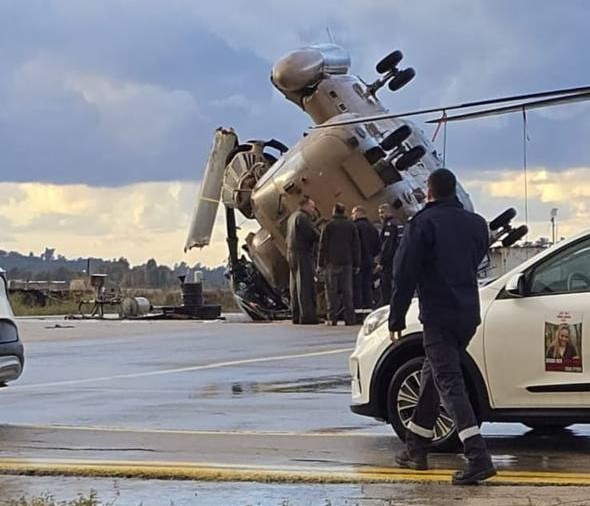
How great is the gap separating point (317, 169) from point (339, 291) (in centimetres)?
278

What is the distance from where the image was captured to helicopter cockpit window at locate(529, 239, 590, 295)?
937 centimetres

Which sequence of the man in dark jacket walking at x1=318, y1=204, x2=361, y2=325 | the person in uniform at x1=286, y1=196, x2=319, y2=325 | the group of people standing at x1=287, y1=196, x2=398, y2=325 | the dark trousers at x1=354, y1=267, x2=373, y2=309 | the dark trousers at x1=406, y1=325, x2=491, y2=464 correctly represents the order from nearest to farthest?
the dark trousers at x1=406, y1=325, x2=491, y2=464 < the man in dark jacket walking at x1=318, y1=204, x2=361, y2=325 < the group of people standing at x1=287, y1=196, x2=398, y2=325 < the person in uniform at x1=286, y1=196, x2=319, y2=325 < the dark trousers at x1=354, y1=267, x2=373, y2=309

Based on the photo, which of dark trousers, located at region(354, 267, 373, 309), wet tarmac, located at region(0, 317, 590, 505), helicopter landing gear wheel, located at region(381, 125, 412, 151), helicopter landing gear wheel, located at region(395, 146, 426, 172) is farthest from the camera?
helicopter landing gear wheel, located at region(395, 146, 426, 172)

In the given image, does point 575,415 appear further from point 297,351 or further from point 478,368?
point 297,351

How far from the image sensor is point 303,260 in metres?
23.3

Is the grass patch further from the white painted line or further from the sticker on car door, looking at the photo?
the white painted line

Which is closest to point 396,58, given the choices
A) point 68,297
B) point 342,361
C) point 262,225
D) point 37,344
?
point 262,225

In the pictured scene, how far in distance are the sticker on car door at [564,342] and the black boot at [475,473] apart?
1293 millimetres

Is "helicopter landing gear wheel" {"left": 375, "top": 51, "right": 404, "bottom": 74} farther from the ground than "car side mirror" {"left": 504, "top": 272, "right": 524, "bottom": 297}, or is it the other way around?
"helicopter landing gear wheel" {"left": 375, "top": 51, "right": 404, "bottom": 74}

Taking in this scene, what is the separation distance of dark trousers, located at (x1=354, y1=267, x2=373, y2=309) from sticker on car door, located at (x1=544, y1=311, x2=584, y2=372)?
14192mm

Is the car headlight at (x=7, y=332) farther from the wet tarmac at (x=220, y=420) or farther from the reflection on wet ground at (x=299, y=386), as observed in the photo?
the reflection on wet ground at (x=299, y=386)

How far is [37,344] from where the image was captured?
20.9 meters

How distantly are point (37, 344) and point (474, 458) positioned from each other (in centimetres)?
1379

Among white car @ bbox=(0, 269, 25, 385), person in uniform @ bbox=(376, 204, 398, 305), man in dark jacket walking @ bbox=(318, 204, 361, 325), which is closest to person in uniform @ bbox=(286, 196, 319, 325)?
man in dark jacket walking @ bbox=(318, 204, 361, 325)
